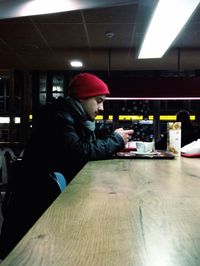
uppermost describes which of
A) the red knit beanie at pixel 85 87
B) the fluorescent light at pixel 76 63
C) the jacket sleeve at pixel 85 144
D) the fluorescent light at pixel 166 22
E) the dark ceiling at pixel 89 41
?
the dark ceiling at pixel 89 41

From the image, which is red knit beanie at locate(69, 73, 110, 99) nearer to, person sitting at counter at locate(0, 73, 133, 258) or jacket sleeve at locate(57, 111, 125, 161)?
person sitting at counter at locate(0, 73, 133, 258)

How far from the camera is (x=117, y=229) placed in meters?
0.68

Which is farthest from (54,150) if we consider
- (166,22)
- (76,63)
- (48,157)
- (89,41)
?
(76,63)

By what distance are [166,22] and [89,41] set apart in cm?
286

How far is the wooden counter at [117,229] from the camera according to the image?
521 mm

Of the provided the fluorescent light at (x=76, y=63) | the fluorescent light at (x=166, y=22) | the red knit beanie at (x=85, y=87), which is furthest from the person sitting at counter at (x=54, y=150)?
the fluorescent light at (x=76, y=63)

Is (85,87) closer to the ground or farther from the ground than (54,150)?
farther from the ground

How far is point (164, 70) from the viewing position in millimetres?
8820

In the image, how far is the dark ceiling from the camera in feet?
15.7

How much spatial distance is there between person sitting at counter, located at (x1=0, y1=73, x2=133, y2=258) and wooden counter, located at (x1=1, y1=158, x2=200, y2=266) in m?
0.42

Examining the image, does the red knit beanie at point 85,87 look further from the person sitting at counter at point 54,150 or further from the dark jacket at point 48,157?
the dark jacket at point 48,157

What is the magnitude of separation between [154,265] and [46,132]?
136 centimetres

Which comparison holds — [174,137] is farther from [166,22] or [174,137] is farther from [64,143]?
[166,22]

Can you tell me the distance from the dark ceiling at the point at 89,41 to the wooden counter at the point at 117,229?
3.03 meters
